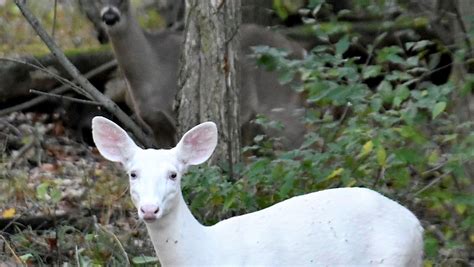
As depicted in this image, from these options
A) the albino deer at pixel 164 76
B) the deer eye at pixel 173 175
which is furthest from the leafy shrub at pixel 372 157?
the albino deer at pixel 164 76

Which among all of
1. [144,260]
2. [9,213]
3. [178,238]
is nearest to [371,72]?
[144,260]

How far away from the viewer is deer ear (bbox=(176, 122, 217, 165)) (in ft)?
18.4

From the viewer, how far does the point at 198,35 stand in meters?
7.54

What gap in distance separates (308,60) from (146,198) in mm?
2079

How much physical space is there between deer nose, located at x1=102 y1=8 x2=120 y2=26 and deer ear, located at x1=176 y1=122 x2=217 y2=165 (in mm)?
5447

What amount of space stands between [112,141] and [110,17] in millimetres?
5449

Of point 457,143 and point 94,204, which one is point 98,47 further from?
point 457,143

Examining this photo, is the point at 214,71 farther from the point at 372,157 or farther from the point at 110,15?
the point at 110,15

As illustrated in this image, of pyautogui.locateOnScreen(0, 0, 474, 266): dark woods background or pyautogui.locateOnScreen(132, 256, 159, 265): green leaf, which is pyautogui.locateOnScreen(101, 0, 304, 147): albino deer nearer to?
pyautogui.locateOnScreen(0, 0, 474, 266): dark woods background

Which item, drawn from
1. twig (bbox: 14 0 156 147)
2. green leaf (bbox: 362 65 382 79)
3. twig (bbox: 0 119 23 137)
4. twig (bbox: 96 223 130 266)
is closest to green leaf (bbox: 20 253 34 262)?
twig (bbox: 96 223 130 266)

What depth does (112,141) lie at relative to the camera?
18.6ft

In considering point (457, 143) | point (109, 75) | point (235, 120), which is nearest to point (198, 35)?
point (235, 120)

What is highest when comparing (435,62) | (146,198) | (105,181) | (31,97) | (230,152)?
(146,198)

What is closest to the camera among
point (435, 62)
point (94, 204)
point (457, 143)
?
point (457, 143)
